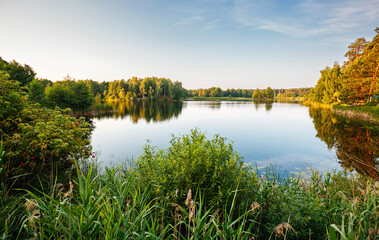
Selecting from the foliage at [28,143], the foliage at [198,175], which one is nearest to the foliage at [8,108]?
the foliage at [28,143]

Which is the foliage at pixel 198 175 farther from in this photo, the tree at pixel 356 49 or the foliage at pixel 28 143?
the tree at pixel 356 49

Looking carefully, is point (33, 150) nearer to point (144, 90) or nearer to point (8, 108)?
point (8, 108)

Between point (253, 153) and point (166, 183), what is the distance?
12.5 meters

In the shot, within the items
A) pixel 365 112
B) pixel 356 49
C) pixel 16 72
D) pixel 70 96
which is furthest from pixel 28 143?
pixel 356 49

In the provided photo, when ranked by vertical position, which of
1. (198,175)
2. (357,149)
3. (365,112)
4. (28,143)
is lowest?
(357,149)

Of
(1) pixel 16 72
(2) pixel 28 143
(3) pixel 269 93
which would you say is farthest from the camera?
(3) pixel 269 93

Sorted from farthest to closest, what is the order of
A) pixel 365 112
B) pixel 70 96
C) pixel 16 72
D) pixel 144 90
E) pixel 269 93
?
pixel 269 93 < pixel 144 90 < pixel 70 96 < pixel 16 72 < pixel 365 112

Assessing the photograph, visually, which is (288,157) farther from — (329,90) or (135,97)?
(135,97)

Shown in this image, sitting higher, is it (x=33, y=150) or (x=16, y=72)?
(x=16, y=72)

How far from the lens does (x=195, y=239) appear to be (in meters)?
2.16

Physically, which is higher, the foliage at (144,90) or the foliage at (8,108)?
the foliage at (144,90)

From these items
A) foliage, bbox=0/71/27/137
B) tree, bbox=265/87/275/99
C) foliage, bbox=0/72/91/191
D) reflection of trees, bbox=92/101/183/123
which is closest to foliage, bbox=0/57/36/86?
reflection of trees, bbox=92/101/183/123

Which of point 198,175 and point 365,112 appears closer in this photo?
point 198,175

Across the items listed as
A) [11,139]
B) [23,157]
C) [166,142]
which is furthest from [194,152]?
[166,142]
